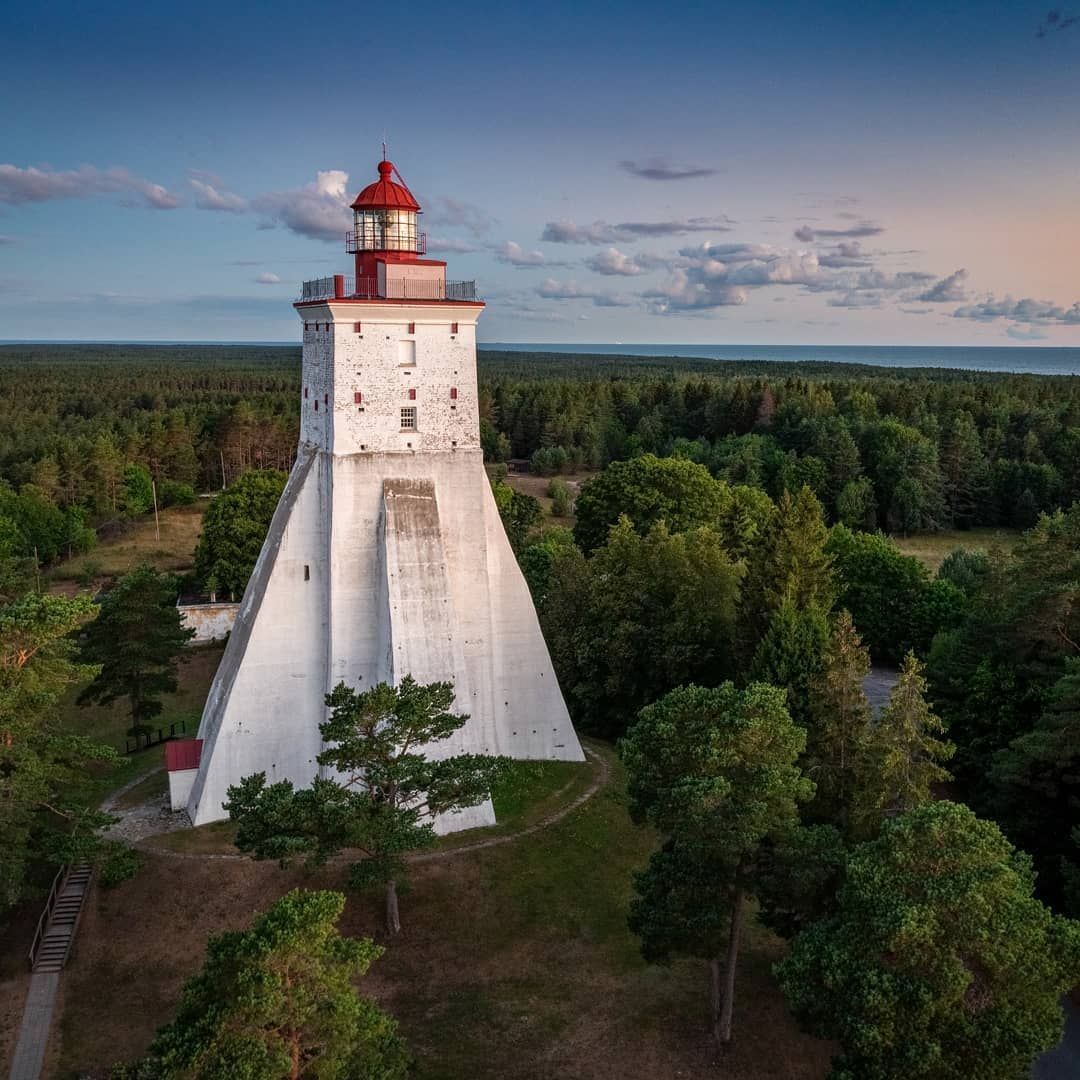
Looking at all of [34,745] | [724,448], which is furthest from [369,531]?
[724,448]

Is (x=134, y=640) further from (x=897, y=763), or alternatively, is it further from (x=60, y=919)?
(x=897, y=763)

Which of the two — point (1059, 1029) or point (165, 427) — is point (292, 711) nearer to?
point (1059, 1029)

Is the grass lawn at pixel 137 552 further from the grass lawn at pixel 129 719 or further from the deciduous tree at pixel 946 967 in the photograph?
the deciduous tree at pixel 946 967

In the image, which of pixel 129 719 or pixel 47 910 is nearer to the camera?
pixel 47 910

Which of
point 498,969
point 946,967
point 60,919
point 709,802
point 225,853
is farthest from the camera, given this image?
point 225,853

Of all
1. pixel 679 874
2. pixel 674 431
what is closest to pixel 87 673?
pixel 679 874

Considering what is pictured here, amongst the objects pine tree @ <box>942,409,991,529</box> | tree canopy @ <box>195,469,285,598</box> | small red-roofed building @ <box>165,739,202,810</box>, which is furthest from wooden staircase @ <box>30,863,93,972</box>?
pine tree @ <box>942,409,991,529</box>

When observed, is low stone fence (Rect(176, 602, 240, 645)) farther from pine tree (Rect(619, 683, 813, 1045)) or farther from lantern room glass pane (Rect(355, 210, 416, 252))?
pine tree (Rect(619, 683, 813, 1045))

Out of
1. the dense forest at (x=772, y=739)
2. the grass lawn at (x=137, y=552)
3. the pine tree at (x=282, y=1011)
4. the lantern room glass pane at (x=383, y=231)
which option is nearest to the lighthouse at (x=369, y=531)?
the lantern room glass pane at (x=383, y=231)
